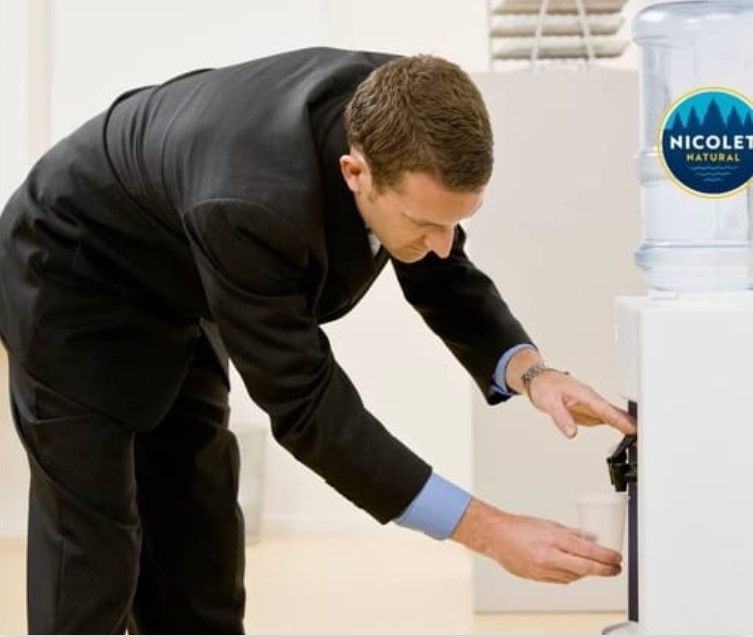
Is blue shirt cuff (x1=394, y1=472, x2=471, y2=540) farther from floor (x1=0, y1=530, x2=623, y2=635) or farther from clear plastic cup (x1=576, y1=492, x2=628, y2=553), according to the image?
floor (x1=0, y1=530, x2=623, y2=635)

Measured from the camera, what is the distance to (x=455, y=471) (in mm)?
4590

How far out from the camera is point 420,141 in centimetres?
156

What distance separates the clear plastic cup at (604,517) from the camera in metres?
1.56

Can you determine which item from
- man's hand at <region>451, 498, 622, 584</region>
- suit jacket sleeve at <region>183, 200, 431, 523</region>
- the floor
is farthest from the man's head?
the floor

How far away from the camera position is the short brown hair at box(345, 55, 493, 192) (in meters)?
1.56

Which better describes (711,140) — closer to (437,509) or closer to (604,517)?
(604,517)

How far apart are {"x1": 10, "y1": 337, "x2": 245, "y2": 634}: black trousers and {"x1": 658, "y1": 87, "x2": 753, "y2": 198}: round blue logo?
90 cm

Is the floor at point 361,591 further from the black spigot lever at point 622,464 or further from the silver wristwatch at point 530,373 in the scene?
the black spigot lever at point 622,464

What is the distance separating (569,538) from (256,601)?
2053mm

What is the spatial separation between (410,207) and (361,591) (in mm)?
2201

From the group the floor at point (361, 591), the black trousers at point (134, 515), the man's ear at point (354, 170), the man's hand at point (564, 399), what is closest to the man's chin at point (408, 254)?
the man's ear at point (354, 170)

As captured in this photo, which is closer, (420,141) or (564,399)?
(420,141)

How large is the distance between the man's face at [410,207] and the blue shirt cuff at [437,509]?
0.87 feet

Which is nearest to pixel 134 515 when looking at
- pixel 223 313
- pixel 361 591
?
pixel 223 313
